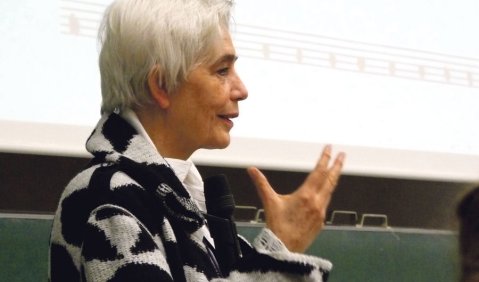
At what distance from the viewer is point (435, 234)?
81.4 inches

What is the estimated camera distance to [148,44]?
3.34 ft

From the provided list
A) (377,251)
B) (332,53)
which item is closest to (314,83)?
(332,53)

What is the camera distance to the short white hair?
102 cm

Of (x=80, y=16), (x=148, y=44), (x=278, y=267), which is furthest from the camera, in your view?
(x=80, y=16)

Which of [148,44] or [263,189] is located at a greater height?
[148,44]

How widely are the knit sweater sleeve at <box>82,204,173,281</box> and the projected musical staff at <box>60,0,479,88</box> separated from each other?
85cm

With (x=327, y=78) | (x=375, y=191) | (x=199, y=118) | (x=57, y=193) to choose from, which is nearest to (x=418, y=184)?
(x=375, y=191)

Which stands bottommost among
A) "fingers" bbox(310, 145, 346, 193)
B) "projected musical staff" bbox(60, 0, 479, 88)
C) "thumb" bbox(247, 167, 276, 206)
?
"thumb" bbox(247, 167, 276, 206)

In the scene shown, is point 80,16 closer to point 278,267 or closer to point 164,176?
point 164,176

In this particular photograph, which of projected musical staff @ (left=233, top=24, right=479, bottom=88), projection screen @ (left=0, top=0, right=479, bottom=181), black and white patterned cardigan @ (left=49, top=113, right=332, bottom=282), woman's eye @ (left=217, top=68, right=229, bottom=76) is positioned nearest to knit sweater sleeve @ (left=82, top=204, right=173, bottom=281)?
black and white patterned cardigan @ (left=49, top=113, right=332, bottom=282)

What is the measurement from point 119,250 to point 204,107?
25cm

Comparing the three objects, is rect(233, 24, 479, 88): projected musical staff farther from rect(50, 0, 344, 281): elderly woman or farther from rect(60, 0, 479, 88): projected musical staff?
rect(50, 0, 344, 281): elderly woman

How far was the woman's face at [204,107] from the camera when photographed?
1.05 m

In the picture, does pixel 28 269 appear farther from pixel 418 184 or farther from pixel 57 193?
pixel 418 184
